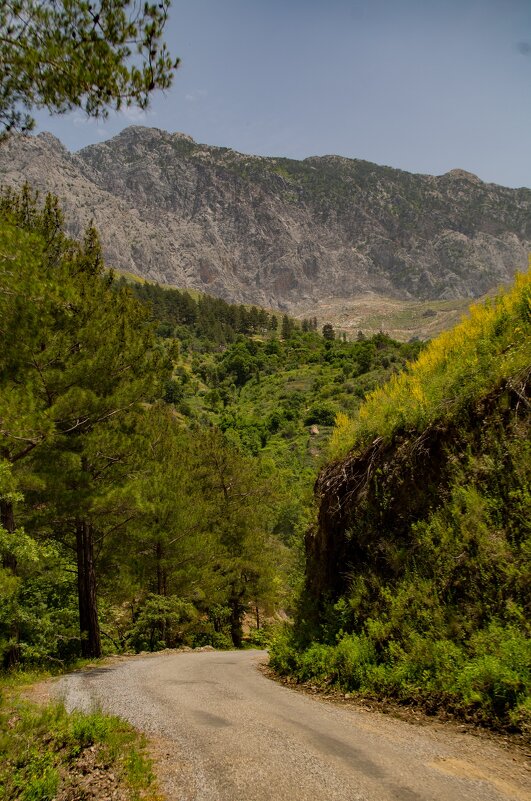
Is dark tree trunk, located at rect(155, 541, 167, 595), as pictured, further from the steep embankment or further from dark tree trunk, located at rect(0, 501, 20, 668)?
the steep embankment

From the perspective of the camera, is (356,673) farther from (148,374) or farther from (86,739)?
(148,374)

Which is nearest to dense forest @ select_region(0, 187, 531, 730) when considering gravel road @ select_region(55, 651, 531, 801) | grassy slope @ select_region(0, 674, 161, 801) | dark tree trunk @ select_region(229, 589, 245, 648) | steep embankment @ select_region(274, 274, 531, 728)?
steep embankment @ select_region(274, 274, 531, 728)

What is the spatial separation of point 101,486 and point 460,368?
8.32 metres

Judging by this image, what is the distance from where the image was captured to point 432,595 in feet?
19.8

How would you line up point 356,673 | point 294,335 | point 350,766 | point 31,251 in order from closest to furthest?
point 350,766 < point 356,673 < point 31,251 < point 294,335

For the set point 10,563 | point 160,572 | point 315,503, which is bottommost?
point 160,572

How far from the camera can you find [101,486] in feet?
36.8

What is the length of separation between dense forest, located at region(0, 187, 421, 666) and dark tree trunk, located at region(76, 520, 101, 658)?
35 millimetres

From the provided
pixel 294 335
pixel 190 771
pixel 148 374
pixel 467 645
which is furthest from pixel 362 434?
pixel 294 335

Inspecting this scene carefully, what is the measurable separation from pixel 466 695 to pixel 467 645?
585 millimetres

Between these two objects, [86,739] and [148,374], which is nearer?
[86,739]

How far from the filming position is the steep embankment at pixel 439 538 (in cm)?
507

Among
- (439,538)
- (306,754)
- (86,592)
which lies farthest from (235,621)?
(306,754)

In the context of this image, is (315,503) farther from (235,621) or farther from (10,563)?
(235,621)
